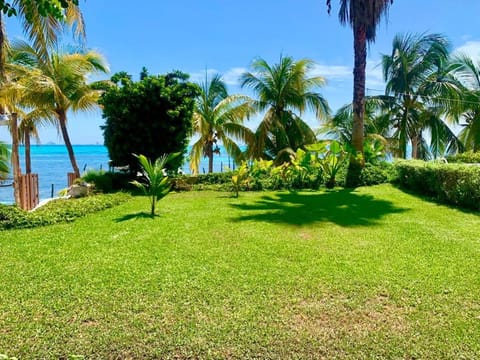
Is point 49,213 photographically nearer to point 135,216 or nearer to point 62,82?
point 135,216

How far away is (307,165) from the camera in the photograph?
11.6m

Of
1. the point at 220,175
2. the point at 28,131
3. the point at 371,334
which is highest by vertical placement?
the point at 28,131

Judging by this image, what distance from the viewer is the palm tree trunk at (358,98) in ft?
37.7

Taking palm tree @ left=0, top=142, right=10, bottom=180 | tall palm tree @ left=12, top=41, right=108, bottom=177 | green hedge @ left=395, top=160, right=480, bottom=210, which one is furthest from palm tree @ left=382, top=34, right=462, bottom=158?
palm tree @ left=0, top=142, right=10, bottom=180

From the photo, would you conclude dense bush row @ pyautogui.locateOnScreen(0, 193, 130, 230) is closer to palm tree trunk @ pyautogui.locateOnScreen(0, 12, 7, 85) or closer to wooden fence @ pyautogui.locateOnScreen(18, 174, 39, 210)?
wooden fence @ pyautogui.locateOnScreen(18, 174, 39, 210)

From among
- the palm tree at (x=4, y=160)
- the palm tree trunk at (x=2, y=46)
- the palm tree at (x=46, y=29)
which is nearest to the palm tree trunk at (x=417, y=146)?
the palm tree at (x=46, y=29)

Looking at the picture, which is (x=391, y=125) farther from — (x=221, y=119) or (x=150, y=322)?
(x=150, y=322)

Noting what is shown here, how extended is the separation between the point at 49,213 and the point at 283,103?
10575 millimetres

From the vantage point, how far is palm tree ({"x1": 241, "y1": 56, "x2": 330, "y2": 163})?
574 inches

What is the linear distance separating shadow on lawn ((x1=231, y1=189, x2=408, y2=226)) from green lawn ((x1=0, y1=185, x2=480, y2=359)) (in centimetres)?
21

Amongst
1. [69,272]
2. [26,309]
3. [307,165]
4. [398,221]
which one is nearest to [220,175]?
[307,165]

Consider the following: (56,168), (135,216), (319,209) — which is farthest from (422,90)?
(56,168)

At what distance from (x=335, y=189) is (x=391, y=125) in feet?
24.5

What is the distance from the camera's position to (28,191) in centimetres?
895
